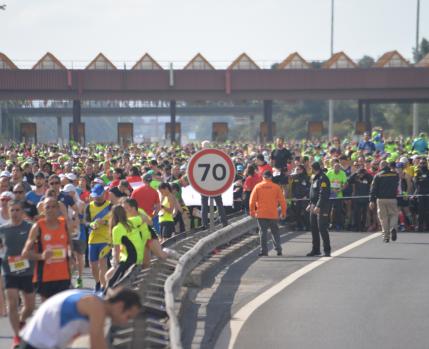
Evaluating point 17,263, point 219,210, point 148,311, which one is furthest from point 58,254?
point 219,210

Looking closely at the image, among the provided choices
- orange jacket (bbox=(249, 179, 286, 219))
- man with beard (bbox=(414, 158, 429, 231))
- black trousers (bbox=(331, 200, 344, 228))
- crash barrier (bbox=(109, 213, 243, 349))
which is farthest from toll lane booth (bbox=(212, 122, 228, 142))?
crash barrier (bbox=(109, 213, 243, 349))

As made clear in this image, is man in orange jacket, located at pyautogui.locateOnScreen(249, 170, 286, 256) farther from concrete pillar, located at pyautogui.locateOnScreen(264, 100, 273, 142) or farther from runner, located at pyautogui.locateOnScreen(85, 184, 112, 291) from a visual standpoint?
concrete pillar, located at pyautogui.locateOnScreen(264, 100, 273, 142)

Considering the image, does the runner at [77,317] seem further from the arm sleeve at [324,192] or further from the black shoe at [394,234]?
the black shoe at [394,234]

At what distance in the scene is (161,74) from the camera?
65875 mm

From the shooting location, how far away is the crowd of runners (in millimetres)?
13531

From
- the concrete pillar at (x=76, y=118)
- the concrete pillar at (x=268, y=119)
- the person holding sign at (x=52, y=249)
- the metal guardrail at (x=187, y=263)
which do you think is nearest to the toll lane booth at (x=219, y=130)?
the concrete pillar at (x=268, y=119)

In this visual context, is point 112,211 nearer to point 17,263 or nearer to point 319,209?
point 17,263

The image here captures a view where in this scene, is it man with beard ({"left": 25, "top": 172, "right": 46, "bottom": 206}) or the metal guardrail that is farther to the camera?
man with beard ({"left": 25, "top": 172, "right": 46, "bottom": 206})

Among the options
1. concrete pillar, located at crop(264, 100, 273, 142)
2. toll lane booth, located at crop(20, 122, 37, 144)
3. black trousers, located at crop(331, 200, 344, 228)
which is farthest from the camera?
concrete pillar, located at crop(264, 100, 273, 142)

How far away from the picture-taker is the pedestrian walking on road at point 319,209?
22.7 m

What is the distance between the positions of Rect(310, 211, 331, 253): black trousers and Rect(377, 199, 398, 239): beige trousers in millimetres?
2801

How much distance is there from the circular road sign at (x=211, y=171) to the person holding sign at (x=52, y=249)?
279 inches

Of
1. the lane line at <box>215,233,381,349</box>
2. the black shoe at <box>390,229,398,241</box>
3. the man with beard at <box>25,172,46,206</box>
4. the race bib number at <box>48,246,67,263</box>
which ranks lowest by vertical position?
the lane line at <box>215,233,381,349</box>

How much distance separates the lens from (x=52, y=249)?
13422mm
